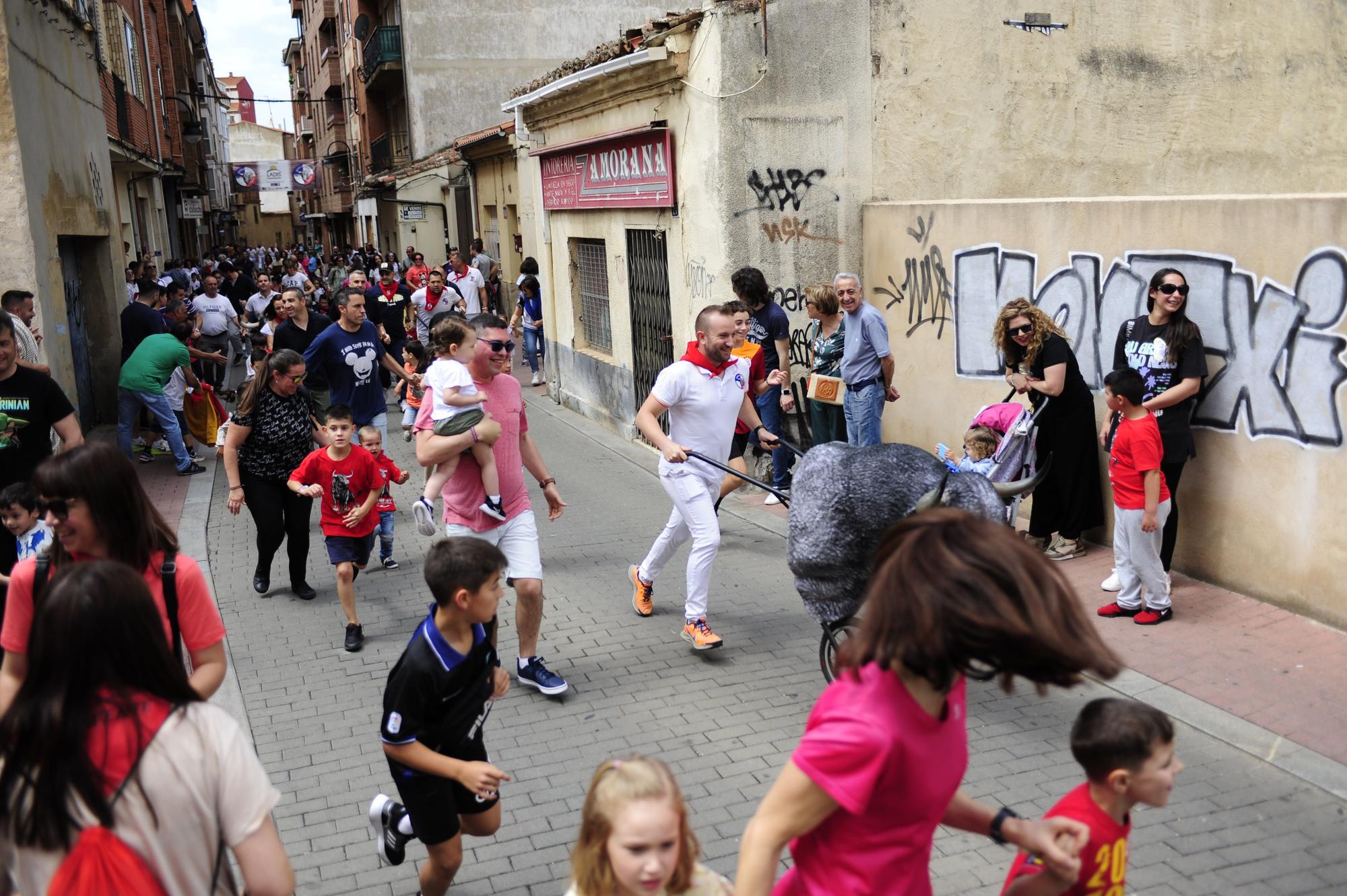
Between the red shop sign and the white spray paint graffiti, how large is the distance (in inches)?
157

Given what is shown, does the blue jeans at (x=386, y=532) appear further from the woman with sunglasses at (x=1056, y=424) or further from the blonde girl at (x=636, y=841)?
the blonde girl at (x=636, y=841)

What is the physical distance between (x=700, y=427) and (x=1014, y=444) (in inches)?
79.0

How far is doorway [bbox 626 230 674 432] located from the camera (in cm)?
1198

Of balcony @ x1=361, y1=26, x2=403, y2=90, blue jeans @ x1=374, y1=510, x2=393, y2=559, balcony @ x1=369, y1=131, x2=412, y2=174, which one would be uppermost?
balcony @ x1=361, y1=26, x2=403, y2=90

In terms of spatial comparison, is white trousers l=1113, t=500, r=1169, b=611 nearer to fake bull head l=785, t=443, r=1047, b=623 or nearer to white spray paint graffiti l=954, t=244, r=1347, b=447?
A: white spray paint graffiti l=954, t=244, r=1347, b=447

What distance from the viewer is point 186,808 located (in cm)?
229

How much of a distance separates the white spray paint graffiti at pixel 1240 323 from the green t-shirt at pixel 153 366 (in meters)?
8.03

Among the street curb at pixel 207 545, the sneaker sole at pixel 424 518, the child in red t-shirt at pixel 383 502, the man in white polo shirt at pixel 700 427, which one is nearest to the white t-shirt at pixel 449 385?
the sneaker sole at pixel 424 518

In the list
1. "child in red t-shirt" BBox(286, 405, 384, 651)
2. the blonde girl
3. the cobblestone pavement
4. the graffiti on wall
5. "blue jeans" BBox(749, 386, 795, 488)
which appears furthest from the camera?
"blue jeans" BBox(749, 386, 795, 488)

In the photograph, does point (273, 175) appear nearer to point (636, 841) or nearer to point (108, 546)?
point (108, 546)

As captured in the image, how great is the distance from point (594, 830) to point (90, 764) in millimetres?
1022

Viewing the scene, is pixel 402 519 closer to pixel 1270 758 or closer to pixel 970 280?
pixel 970 280

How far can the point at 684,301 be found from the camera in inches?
440

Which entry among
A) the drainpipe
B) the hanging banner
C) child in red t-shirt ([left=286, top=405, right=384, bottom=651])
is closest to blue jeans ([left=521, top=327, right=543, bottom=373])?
child in red t-shirt ([left=286, top=405, right=384, bottom=651])
